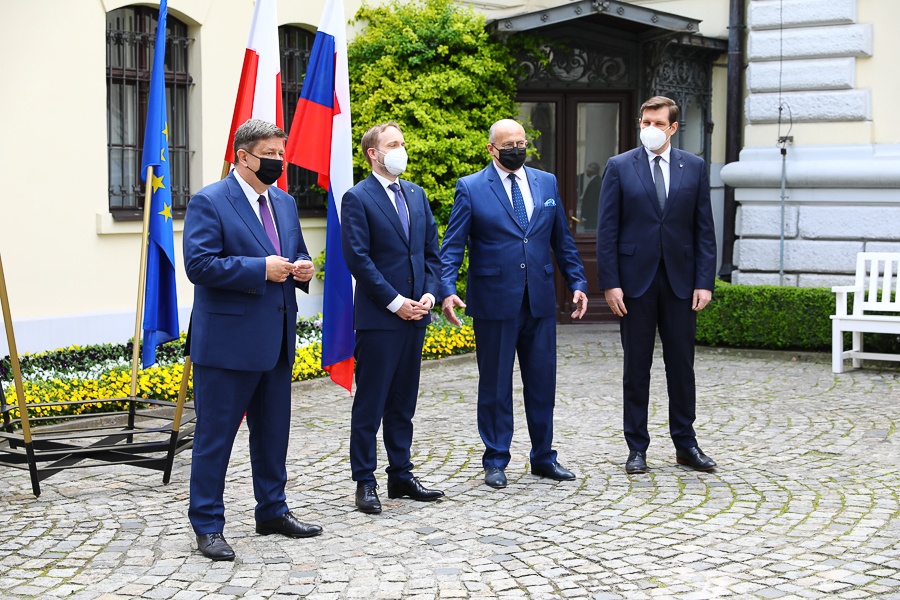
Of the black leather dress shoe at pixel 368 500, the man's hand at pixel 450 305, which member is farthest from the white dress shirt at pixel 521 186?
the black leather dress shoe at pixel 368 500

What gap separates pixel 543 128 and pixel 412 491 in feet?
29.0

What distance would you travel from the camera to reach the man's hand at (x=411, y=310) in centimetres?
601

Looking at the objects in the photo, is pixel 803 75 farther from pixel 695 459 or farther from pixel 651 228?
pixel 695 459

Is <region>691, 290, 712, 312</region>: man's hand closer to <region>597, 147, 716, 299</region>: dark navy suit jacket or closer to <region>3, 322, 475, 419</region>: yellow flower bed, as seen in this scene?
<region>597, 147, 716, 299</region>: dark navy suit jacket

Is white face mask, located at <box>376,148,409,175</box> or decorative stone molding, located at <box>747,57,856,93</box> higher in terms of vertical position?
decorative stone molding, located at <box>747,57,856,93</box>

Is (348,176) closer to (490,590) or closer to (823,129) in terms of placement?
(490,590)

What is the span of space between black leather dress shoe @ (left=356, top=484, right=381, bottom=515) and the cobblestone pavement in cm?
5

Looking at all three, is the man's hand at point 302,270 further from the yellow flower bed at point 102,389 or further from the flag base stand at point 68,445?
the yellow flower bed at point 102,389

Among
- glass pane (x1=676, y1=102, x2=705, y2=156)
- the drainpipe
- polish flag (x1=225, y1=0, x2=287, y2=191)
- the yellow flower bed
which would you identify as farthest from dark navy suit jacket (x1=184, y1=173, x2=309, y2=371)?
Result: glass pane (x1=676, y1=102, x2=705, y2=156)

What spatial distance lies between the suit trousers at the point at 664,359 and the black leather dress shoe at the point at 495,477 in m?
0.83

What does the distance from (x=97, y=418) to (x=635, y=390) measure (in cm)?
372

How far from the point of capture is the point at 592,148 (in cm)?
1453

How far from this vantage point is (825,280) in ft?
40.6

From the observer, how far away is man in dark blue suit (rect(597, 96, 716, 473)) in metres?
6.82
